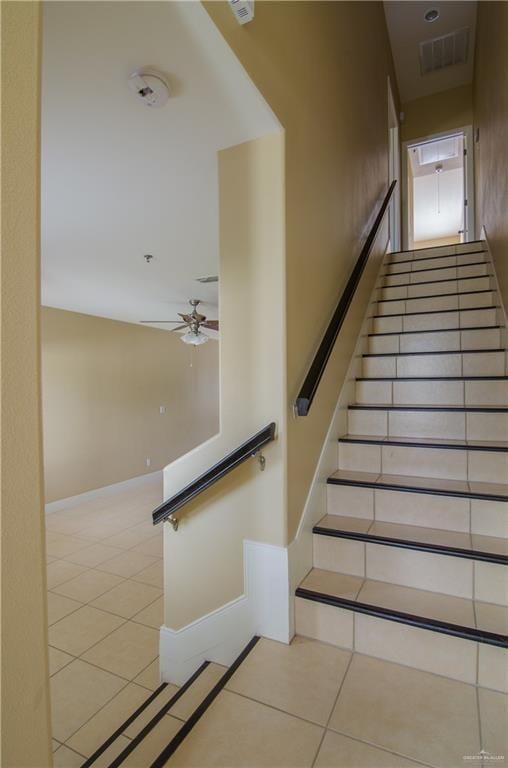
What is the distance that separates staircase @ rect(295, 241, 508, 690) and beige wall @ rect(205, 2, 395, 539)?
284mm

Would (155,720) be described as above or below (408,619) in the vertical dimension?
below

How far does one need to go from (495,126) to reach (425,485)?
2.67 metres

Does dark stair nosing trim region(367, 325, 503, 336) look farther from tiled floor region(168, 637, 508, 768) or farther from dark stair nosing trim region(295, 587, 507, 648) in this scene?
tiled floor region(168, 637, 508, 768)

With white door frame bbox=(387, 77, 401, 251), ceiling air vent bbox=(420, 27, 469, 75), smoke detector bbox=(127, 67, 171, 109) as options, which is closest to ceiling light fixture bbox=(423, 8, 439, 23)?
ceiling air vent bbox=(420, 27, 469, 75)

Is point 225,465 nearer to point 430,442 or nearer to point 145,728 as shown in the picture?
point 145,728

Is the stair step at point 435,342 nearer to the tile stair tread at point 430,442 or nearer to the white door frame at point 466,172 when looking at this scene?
the tile stair tread at point 430,442

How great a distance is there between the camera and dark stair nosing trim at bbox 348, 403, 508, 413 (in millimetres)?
2123

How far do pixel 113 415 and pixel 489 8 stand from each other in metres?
5.74

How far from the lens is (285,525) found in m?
1.56

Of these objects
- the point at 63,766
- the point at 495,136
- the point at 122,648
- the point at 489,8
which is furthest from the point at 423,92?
the point at 63,766

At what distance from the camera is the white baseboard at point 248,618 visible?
1.56 metres

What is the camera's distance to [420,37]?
15.0ft

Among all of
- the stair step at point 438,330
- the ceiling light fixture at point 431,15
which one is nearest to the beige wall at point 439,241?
the ceiling light fixture at point 431,15

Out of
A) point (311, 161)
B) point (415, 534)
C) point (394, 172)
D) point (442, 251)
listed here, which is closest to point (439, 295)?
point (442, 251)
